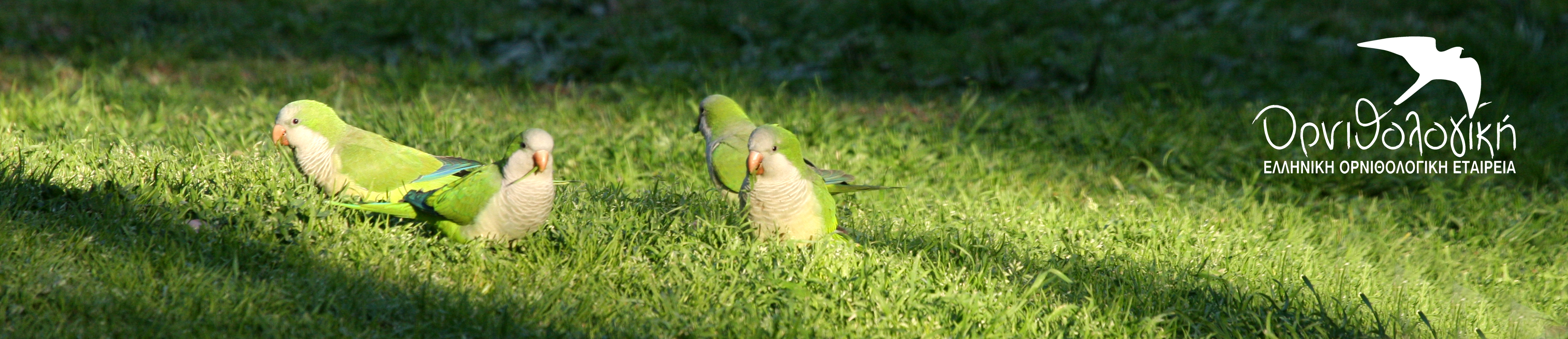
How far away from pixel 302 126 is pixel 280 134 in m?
0.07

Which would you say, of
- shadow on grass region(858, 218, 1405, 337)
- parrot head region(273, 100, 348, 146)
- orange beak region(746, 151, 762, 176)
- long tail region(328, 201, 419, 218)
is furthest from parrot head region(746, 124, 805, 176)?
parrot head region(273, 100, 348, 146)

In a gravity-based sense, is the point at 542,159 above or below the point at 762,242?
above

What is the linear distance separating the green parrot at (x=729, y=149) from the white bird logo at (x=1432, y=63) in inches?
148

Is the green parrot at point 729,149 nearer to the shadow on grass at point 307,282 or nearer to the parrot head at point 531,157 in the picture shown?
the shadow on grass at point 307,282

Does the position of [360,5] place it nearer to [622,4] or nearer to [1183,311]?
[622,4]

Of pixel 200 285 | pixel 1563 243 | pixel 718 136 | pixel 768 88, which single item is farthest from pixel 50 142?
pixel 1563 243

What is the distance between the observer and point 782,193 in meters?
3.44

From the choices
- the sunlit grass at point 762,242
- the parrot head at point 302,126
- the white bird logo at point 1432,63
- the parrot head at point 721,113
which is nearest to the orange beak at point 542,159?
the sunlit grass at point 762,242

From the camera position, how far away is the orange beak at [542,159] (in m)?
3.16

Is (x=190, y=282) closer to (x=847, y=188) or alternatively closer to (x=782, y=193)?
(x=782, y=193)

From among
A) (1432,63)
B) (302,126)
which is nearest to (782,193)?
(302,126)

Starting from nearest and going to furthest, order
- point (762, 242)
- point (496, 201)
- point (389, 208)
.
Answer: point (496, 201) → point (389, 208) → point (762, 242)

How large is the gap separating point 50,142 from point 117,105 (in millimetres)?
1374

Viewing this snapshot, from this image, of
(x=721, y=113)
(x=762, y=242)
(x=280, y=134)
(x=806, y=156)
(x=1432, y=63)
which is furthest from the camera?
(x=1432, y=63)
